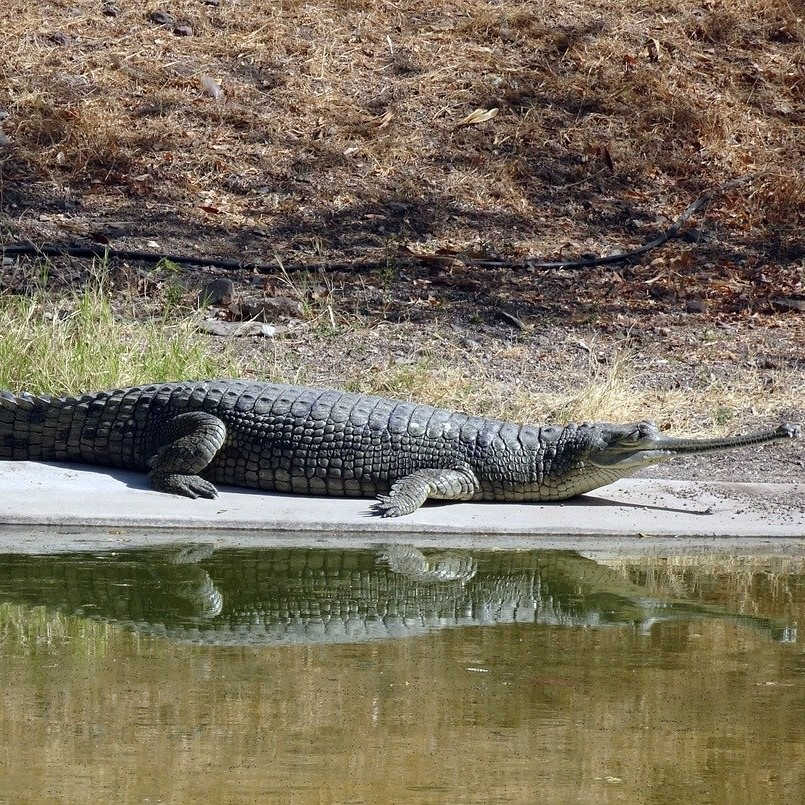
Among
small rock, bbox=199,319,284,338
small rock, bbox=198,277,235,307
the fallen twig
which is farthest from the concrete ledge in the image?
the fallen twig

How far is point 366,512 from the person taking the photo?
243 inches

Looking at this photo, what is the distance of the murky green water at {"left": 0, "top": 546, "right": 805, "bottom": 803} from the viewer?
3.10 meters

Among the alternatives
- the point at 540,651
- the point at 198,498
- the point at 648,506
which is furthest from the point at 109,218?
the point at 540,651

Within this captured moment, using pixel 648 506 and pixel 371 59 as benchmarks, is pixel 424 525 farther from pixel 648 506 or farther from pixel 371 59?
pixel 371 59

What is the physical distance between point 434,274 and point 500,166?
2.25m

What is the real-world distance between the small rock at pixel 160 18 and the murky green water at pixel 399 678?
33.3 ft

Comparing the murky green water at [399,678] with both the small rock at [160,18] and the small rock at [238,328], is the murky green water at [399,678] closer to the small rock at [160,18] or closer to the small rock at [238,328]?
the small rock at [238,328]

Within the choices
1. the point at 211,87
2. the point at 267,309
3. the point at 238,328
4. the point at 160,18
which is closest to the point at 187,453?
the point at 238,328

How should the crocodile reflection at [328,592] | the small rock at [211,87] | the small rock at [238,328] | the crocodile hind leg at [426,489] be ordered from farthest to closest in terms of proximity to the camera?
the small rock at [211,87], the small rock at [238,328], the crocodile hind leg at [426,489], the crocodile reflection at [328,592]

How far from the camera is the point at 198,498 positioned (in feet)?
20.6

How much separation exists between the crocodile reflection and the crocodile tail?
5.54ft

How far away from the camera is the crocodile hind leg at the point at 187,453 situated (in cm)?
634

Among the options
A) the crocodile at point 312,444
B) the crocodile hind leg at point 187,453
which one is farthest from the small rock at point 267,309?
the crocodile hind leg at point 187,453

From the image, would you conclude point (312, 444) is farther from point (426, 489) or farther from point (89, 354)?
point (89, 354)
